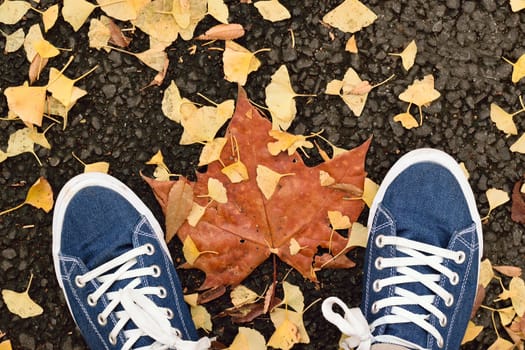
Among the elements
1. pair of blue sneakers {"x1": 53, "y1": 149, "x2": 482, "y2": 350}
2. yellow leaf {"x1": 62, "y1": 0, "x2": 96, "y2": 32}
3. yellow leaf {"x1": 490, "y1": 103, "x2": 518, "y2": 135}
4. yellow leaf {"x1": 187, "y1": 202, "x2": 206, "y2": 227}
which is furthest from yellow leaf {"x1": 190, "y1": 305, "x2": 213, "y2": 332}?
yellow leaf {"x1": 490, "y1": 103, "x2": 518, "y2": 135}

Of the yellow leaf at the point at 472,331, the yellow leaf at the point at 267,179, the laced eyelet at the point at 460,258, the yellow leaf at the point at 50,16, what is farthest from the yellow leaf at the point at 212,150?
the yellow leaf at the point at 472,331

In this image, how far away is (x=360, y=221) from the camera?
1.83 m

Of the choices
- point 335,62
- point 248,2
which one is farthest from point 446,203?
point 248,2

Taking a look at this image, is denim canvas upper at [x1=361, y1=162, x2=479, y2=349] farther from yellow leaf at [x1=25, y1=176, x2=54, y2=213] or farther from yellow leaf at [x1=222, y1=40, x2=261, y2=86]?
yellow leaf at [x1=25, y1=176, x2=54, y2=213]

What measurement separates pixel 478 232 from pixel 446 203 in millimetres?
Answer: 126

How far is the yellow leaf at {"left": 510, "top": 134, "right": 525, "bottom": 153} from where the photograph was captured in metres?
1.82

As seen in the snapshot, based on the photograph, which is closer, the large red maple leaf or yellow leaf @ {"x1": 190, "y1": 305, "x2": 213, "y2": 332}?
the large red maple leaf

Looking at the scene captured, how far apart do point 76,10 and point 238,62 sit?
470 mm

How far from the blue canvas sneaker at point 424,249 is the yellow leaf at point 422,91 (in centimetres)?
14

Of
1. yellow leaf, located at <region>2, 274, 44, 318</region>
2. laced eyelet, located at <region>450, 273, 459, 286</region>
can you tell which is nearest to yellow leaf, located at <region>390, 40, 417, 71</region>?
laced eyelet, located at <region>450, 273, 459, 286</region>

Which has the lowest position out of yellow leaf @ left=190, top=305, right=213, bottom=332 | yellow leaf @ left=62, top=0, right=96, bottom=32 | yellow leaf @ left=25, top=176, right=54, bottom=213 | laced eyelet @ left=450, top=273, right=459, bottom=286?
yellow leaf @ left=190, top=305, right=213, bottom=332

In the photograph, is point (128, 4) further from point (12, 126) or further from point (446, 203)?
point (446, 203)

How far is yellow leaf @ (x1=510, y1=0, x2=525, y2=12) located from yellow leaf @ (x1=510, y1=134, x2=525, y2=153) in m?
0.35

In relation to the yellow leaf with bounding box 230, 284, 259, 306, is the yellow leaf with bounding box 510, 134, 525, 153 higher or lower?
higher
